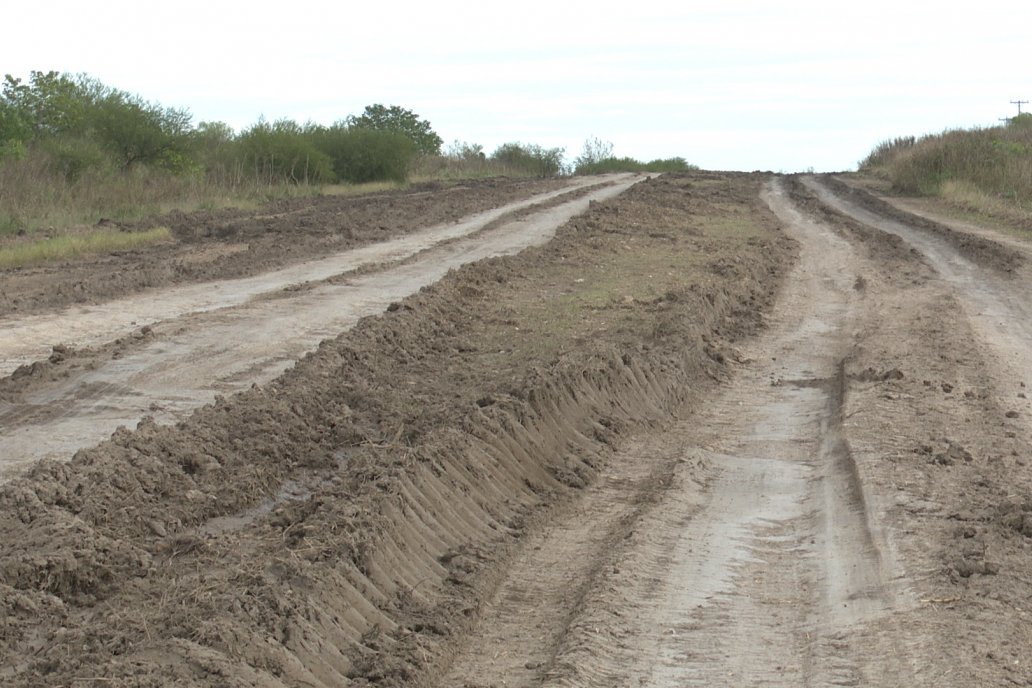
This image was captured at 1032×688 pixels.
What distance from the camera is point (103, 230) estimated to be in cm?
2336

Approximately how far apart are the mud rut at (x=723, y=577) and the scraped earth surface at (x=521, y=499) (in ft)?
0.07

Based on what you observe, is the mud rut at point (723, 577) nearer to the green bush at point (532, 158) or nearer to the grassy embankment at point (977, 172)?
the grassy embankment at point (977, 172)

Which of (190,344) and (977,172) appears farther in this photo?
(977,172)

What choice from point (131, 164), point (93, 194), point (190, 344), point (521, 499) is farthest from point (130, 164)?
point (521, 499)

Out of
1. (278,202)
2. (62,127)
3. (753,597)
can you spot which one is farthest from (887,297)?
(62,127)

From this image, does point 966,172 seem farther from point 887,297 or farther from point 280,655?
point 280,655

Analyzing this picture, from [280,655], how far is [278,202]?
2994 centimetres

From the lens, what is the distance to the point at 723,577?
604 cm

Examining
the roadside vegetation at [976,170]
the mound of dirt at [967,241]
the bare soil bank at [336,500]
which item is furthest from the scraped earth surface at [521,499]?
the roadside vegetation at [976,170]

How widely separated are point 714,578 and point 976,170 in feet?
107

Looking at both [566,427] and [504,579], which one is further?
[566,427]

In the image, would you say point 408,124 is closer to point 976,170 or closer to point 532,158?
point 532,158

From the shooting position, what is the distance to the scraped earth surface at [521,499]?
491 cm

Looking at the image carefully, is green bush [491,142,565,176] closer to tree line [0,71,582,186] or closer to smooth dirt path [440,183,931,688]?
tree line [0,71,582,186]
